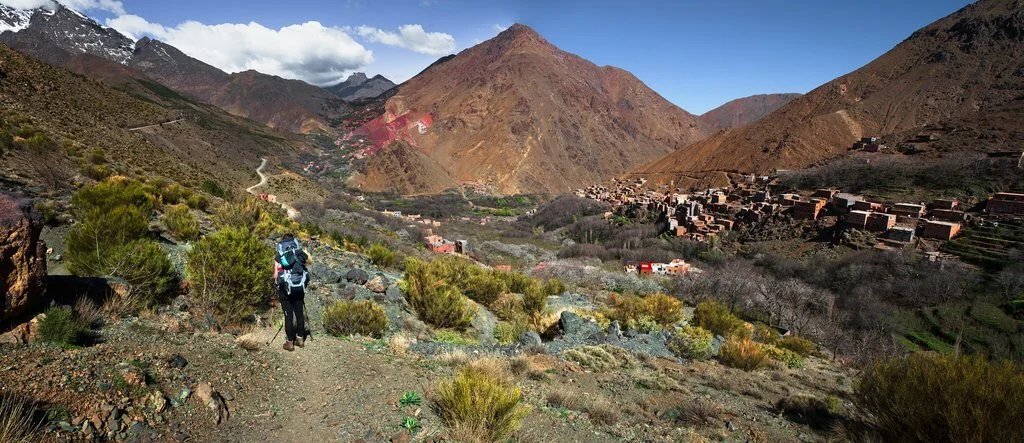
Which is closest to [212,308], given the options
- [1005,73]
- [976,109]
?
[976,109]

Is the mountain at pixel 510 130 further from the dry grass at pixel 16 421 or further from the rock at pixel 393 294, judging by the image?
the dry grass at pixel 16 421

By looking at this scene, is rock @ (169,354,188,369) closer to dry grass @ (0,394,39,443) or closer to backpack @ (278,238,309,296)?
dry grass @ (0,394,39,443)

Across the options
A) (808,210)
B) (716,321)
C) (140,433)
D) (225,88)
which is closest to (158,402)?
(140,433)

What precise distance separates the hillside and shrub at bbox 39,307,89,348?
9.71 m

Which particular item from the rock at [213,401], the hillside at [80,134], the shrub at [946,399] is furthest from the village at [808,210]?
the hillside at [80,134]

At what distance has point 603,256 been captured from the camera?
53375 millimetres

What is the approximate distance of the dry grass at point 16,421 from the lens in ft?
8.04

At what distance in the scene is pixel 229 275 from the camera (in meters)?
6.98

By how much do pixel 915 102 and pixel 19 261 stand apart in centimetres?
10095

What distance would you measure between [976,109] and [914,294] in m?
56.9

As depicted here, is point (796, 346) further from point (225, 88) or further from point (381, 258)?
point (225, 88)

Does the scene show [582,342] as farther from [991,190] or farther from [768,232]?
[991,190]

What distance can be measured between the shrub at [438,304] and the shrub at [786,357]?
27.0 ft

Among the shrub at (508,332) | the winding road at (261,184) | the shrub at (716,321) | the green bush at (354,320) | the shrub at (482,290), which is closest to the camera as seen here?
the green bush at (354,320)
